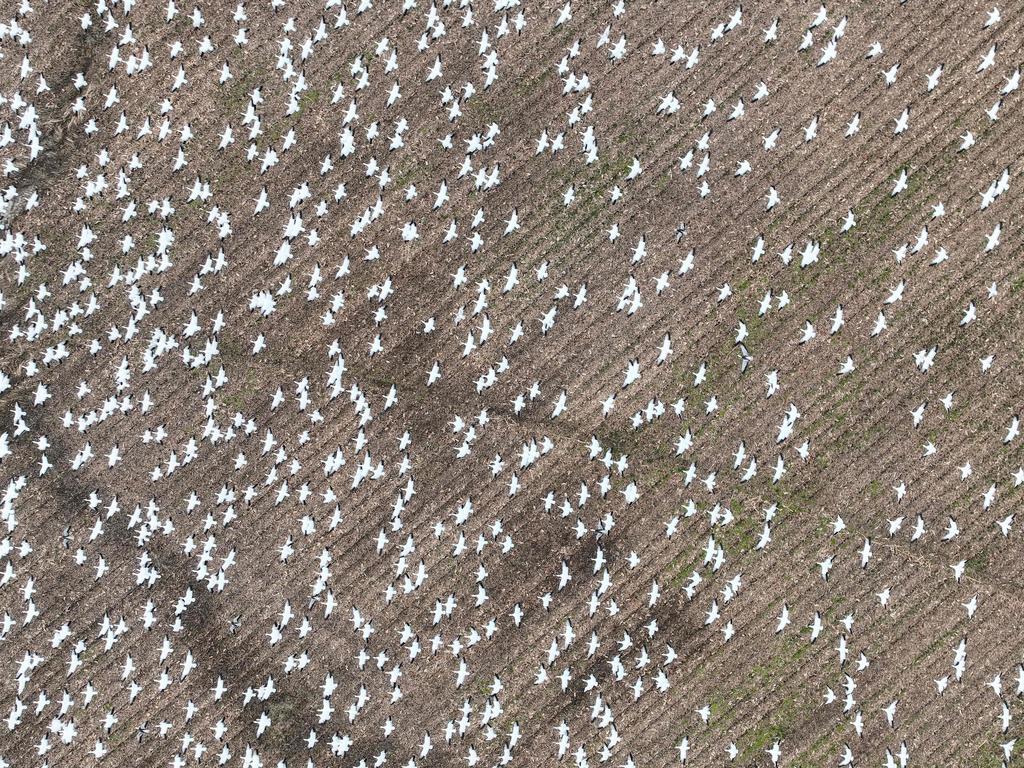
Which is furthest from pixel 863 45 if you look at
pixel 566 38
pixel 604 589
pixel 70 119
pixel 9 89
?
pixel 9 89

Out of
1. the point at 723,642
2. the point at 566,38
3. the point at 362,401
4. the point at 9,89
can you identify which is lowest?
the point at 723,642

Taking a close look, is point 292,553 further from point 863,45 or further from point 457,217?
point 863,45

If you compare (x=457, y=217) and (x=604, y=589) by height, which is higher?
(x=457, y=217)

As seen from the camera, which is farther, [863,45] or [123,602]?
[123,602]

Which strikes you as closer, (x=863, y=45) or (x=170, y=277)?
(x=863, y=45)

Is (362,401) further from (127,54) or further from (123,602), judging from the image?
(127,54)

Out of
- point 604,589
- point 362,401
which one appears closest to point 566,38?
point 362,401
